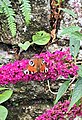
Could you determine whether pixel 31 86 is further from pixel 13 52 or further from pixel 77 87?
pixel 77 87

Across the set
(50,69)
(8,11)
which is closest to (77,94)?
(50,69)

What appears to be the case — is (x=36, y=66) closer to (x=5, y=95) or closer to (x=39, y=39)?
(x=5, y=95)

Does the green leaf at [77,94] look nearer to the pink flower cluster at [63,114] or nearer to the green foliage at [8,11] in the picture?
the pink flower cluster at [63,114]

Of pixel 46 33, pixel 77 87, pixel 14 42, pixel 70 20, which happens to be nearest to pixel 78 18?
pixel 70 20

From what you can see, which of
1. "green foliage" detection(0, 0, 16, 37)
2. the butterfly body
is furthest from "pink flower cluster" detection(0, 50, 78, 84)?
"green foliage" detection(0, 0, 16, 37)

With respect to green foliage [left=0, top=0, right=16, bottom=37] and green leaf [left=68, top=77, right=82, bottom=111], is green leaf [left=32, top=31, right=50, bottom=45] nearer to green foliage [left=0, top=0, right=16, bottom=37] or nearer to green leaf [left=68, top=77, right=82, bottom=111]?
green foliage [left=0, top=0, right=16, bottom=37]

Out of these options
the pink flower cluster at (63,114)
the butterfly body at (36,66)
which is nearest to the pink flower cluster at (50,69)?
the butterfly body at (36,66)
